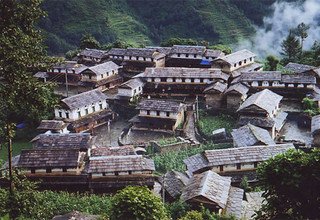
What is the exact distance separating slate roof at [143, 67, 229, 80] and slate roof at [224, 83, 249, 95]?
2747 mm

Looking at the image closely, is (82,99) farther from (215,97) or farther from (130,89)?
(215,97)

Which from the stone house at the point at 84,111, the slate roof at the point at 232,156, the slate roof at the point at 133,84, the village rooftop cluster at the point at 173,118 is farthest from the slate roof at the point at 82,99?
the slate roof at the point at 232,156

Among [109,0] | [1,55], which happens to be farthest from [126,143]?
[109,0]

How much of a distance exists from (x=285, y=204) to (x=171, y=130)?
2587 centimetres

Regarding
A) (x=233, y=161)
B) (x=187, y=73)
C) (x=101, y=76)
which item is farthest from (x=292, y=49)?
(x=233, y=161)

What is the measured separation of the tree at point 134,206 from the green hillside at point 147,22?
68.7 m

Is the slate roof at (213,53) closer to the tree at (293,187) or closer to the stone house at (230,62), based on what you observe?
the stone house at (230,62)

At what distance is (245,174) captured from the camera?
1342 inches

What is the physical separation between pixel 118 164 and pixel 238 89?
20.4 meters

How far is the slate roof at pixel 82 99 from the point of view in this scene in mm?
46562

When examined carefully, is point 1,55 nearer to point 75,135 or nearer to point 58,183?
point 58,183

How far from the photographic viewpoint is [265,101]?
4509cm

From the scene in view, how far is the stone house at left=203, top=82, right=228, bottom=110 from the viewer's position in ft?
161

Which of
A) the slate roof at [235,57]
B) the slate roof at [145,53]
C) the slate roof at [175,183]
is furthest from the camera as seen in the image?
the slate roof at [145,53]
